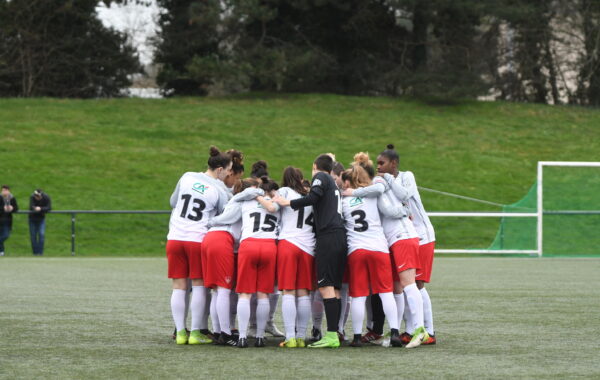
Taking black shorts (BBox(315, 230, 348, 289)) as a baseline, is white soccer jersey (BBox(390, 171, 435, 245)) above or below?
above

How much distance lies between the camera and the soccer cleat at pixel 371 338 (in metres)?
8.93

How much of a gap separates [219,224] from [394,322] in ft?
5.89

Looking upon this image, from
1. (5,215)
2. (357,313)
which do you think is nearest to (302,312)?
(357,313)

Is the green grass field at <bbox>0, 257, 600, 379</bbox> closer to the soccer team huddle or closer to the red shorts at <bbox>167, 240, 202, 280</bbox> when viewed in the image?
the soccer team huddle

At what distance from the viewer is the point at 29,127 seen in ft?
124

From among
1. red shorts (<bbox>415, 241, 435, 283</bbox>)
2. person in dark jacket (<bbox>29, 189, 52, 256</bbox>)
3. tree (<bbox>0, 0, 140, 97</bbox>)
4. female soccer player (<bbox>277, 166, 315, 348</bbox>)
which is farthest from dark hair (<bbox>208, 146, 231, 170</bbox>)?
tree (<bbox>0, 0, 140, 97</bbox>)

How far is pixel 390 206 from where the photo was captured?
8727 mm

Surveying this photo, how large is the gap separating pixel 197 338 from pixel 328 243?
152 cm

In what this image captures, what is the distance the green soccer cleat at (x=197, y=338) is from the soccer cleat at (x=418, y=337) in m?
1.85

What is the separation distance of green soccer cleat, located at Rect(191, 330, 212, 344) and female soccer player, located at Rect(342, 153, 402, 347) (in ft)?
4.47

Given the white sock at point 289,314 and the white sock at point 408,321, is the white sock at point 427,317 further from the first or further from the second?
the white sock at point 289,314

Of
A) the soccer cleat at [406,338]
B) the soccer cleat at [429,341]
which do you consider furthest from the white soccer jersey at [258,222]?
the soccer cleat at [429,341]

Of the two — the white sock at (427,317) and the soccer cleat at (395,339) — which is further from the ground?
the white sock at (427,317)

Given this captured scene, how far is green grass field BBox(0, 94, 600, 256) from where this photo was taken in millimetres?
28625
